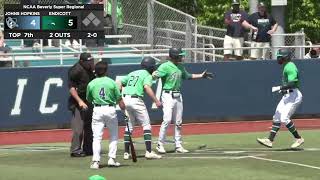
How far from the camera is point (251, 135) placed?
21.0 metres

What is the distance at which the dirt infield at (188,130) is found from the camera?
67.8 ft

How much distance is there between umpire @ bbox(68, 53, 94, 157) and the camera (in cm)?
1617

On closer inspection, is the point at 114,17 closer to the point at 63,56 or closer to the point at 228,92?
the point at 63,56

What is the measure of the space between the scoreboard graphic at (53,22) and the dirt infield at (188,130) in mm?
2427

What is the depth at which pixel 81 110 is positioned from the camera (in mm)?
16156

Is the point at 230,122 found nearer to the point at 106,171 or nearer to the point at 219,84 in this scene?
the point at 219,84

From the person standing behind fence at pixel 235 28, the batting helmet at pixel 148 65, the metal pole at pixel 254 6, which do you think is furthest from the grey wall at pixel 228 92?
the batting helmet at pixel 148 65

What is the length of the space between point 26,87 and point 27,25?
160 centimetres

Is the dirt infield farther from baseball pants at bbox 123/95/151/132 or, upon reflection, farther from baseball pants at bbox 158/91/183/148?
baseball pants at bbox 123/95/151/132

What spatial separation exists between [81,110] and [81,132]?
433 mm

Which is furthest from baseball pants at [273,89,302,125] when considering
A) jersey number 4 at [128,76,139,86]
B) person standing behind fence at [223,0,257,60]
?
person standing behind fence at [223,0,257,60]

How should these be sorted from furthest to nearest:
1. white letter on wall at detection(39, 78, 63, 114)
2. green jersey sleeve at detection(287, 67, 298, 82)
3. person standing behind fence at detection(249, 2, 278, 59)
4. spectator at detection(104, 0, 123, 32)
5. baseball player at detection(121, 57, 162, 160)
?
1. spectator at detection(104, 0, 123, 32)
2. person standing behind fence at detection(249, 2, 278, 59)
3. white letter on wall at detection(39, 78, 63, 114)
4. green jersey sleeve at detection(287, 67, 298, 82)
5. baseball player at detection(121, 57, 162, 160)

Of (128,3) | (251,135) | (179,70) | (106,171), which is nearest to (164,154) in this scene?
(179,70)

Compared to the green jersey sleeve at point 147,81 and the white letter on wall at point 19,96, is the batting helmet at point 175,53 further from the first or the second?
the white letter on wall at point 19,96
